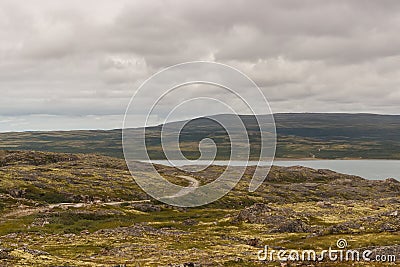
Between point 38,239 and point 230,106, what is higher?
point 230,106

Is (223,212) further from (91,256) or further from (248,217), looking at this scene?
(91,256)

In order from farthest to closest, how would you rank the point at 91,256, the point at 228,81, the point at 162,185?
the point at 162,185 → the point at 91,256 → the point at 228,81

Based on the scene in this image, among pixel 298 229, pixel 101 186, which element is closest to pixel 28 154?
pixel 101 186

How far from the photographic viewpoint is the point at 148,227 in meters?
83.4

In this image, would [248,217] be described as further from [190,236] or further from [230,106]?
[230,106]

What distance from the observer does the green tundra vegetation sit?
173ft

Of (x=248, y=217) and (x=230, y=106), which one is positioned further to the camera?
(x=248, y=217)

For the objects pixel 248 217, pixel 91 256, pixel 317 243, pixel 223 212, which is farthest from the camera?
pixel 223 212

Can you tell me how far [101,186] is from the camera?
135375 mm

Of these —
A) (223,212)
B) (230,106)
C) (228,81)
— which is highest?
(228,81)

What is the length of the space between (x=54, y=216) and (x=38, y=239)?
2144 centimetres

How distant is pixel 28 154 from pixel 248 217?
141766 mm

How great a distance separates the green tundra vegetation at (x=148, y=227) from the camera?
5278 cm

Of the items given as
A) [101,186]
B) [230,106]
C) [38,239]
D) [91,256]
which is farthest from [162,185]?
[230,106]
